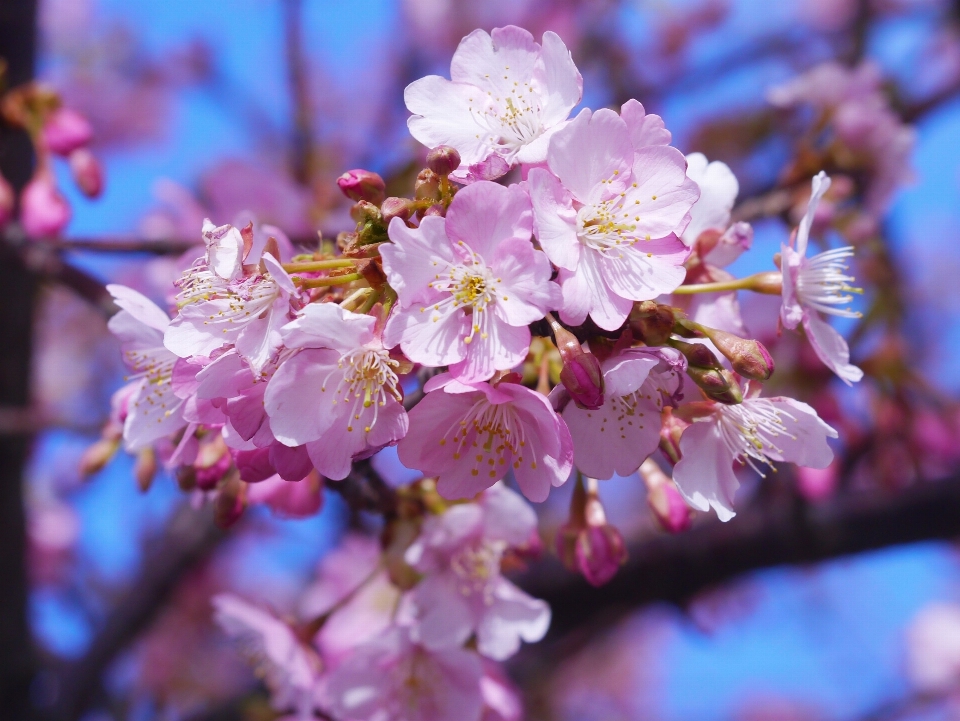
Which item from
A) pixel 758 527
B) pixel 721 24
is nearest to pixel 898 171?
pixel 758 527

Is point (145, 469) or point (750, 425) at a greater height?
point (750, 425)

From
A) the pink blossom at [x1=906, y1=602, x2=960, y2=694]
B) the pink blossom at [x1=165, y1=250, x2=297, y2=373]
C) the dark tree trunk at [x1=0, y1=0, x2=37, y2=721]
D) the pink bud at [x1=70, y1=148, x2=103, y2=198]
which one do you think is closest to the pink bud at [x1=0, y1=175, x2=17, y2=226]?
the pink bud at [x1=70, y1=148, x2=103, y2=198]

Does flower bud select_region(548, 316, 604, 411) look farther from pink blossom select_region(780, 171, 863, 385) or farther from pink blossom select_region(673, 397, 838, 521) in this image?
pink blossom select_region(780, 171, 863, 385)

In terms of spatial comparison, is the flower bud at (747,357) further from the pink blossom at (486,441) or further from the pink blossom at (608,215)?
the pink blossom at (486,441)

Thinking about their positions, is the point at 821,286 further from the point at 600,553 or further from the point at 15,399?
the point at 15,399

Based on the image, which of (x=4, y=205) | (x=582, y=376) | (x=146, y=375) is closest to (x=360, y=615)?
(x=146, y=375)

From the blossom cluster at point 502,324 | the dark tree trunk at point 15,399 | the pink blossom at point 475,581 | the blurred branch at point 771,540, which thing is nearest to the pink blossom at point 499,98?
the blossom cluster at point 502,324

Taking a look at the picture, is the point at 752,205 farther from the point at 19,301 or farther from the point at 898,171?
the point at 19,301
